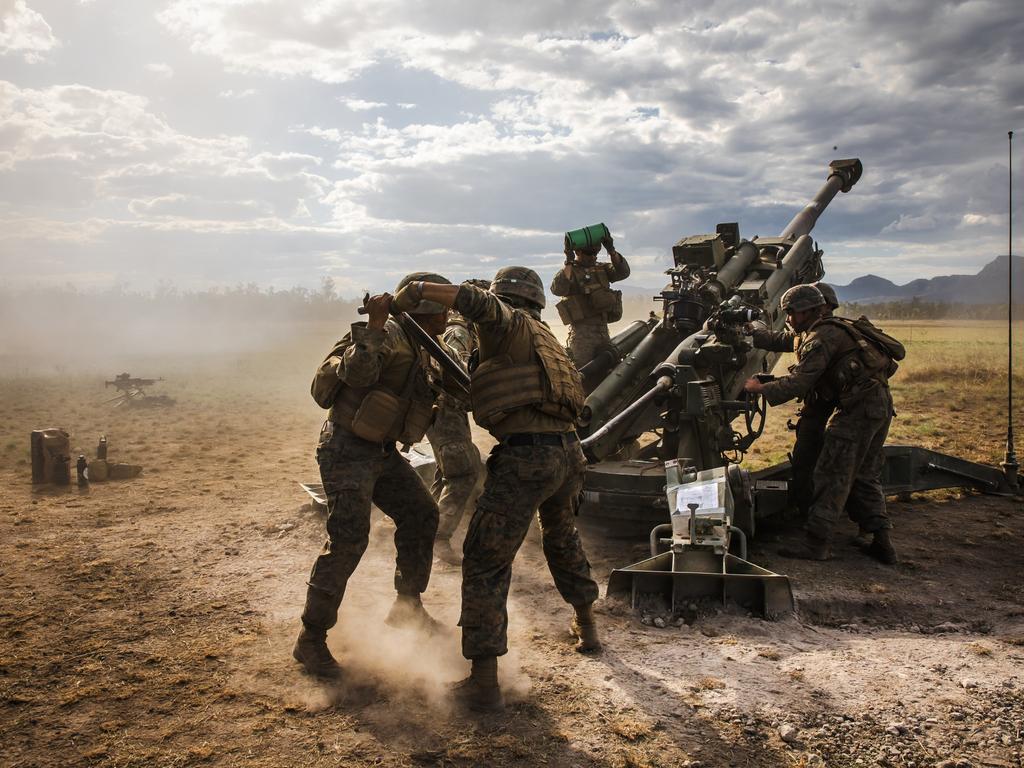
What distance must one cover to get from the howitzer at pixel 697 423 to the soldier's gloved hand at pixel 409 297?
2.35 metres

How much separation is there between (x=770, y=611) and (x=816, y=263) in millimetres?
5983

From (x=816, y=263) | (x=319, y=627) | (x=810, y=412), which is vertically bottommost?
(x=319, y=627)

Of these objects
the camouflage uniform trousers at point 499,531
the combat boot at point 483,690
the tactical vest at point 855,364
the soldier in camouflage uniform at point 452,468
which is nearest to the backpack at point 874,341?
the tactical vest at point 855,364

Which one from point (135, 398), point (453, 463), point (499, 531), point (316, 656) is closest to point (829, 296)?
point (453, 463)

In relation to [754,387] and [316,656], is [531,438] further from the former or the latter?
[754,387]

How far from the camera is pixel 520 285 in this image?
4262 mm

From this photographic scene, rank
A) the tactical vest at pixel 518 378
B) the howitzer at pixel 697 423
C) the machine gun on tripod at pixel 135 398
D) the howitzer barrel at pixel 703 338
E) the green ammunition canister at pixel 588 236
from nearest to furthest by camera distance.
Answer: the tactical vest at pixel 518 378, the howitzer at pixel 697 423, the howitzer barrel at pixel 703 338, the green ammunition canister at pixel 588 236, the machine gun on tripod at pixel 135 398

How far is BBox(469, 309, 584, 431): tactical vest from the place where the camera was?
392 centimetres

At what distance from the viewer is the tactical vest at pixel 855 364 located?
6156mm

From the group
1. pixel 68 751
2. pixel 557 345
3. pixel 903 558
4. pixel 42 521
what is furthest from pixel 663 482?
pixel 42 521

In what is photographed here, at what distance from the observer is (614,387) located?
766 centimetres

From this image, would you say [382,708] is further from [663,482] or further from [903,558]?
[903,558]

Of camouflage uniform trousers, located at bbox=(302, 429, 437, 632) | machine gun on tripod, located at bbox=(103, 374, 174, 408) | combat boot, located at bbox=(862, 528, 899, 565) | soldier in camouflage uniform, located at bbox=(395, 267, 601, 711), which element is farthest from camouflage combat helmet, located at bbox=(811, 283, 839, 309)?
machine gun on tripod, located at bbox=(103, 374, 174, 408)

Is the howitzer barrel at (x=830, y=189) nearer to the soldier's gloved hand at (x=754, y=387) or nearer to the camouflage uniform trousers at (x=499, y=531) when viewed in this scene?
the soldier's gloved hand at (x=754, y=387)
